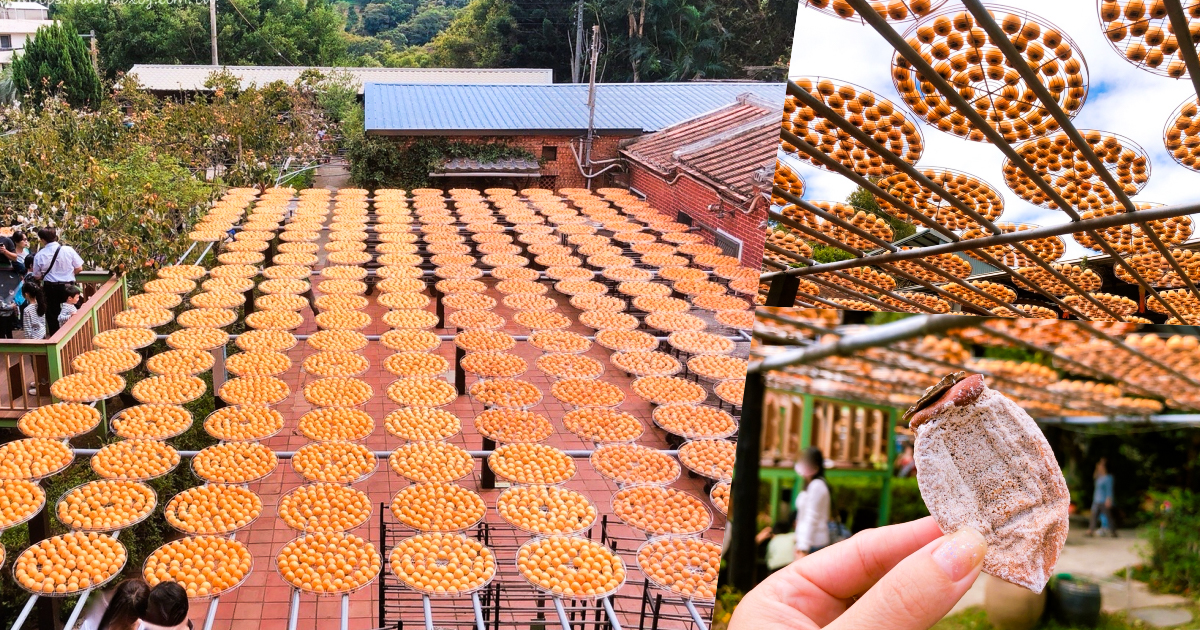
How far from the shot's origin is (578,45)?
7.61 meters

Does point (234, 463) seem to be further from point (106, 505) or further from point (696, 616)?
point (696, 616)

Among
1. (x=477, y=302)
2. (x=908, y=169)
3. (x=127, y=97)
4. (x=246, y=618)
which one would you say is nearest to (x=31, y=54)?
(x=127, y=97)

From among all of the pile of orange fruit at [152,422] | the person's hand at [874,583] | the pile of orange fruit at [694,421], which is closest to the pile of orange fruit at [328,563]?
the pile of orange fruit at [152,422]

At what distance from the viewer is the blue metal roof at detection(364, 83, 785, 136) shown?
7980mm

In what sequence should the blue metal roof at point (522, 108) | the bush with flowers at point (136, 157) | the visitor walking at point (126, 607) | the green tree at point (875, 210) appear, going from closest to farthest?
the green tree at point (875, 210) < the visitor walking at point (126, 607) < the bush with flowers at point (136, 157) < the blue metal roof at point (522, 108)

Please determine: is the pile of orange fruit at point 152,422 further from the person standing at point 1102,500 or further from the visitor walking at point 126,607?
the person standing at point 1102,500

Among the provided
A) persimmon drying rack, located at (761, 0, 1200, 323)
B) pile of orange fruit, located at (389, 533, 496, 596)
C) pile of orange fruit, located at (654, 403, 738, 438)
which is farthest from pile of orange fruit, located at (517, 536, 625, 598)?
persimmon drying rack, located at (761, 0, 1200, 323)

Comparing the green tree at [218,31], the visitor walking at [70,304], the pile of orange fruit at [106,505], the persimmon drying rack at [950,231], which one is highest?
the green tree at [218,31]

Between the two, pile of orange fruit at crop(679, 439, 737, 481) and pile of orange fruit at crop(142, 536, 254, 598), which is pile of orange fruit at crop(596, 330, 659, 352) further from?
pile of orange fruit at crop(142, 536, 254, 598)

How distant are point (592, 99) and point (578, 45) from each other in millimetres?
723

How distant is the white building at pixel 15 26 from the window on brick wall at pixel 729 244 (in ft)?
19.4

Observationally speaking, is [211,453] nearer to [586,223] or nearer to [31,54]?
[31,54]

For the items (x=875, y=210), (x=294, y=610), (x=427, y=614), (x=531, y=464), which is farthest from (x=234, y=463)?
(x=875, y=210)

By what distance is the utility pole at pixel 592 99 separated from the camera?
7.46 metres
